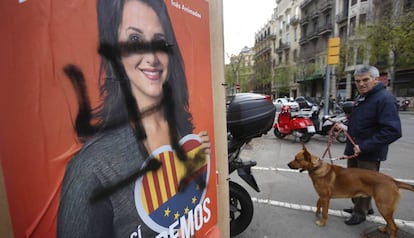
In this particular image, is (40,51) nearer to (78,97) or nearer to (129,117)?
(78,97)

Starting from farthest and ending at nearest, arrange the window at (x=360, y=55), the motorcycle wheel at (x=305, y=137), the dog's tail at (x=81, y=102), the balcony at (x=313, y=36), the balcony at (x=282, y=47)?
1. the balcony at (x=282, y=47)
2. the balcony at (x=313, y=36)
3. the window at (x=360, y=55)
4. the motorcycle wheel at (x=305, y=137)
5. the dog's tail at (x=81, y=102)

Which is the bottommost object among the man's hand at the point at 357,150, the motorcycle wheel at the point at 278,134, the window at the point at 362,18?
the motorcycle wheel at the point at 278,134

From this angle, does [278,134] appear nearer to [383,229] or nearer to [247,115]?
[383,229]

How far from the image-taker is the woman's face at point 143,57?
2.90 feet

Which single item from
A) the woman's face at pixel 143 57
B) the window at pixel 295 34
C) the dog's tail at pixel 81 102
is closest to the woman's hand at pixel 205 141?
the woman's face at pixel 143 57

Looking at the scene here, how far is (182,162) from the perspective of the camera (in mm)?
1193

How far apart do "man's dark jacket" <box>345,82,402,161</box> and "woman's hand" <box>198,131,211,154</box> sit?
209cm

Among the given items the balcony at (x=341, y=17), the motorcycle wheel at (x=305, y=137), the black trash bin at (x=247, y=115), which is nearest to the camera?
the black trash bin at (x=247, y=115)

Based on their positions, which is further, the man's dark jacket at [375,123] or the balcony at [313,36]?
the balcony at [313,36]

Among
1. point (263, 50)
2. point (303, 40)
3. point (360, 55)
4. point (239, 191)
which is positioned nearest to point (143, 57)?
point (239, 191)

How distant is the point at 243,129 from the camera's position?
87.3 inches

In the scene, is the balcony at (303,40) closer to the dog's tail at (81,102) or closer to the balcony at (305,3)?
the balcony at (305,3)

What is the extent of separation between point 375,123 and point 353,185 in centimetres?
75

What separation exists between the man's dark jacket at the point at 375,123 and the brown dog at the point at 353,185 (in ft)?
0.91
